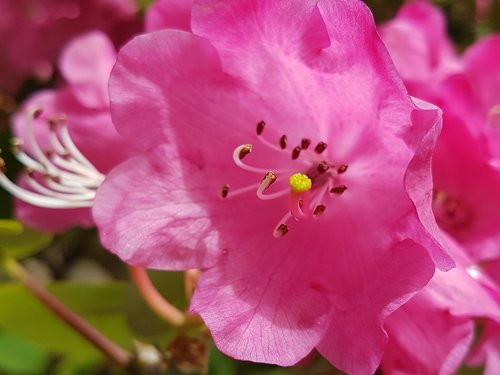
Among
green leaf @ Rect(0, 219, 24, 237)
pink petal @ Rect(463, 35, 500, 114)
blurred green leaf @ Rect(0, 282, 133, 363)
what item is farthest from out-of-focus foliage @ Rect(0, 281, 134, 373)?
pink petal @ Rect(463, 35, 500, 114)

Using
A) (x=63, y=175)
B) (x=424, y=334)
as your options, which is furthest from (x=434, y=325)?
(x=63, y=175)

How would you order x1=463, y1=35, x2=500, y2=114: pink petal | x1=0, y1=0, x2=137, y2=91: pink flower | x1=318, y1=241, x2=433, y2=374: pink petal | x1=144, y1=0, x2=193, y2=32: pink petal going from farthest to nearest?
x1=0, y1=0, x2=137, y2=91: pink flower < x1=463, y1=35, x2=500, y2=114: pink petal < x1=144, y1=0, x2=193, y2=32: pink petal < x1=318, y1=241, x2=433, y2=374: pink petal

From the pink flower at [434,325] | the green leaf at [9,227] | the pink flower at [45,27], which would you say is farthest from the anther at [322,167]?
the pink flower at [45,27]

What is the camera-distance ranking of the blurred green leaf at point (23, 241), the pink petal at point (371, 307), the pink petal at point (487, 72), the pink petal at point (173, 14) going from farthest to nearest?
the blurred green leaf at point (23, 241) < the pink petal at point (487, 72) < the pink petal at point (173, 14) < the pink petal at point (371, 307)

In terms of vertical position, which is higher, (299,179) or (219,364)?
(299,179)

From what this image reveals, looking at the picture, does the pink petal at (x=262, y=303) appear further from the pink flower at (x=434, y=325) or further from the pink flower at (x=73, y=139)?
the pink flower at (x=73, y=139)

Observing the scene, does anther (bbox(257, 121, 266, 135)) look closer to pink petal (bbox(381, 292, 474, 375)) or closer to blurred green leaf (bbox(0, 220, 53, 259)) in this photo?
pink petal (bbox(381, 292, 474, 375))

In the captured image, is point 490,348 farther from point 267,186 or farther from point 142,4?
point 142,4
